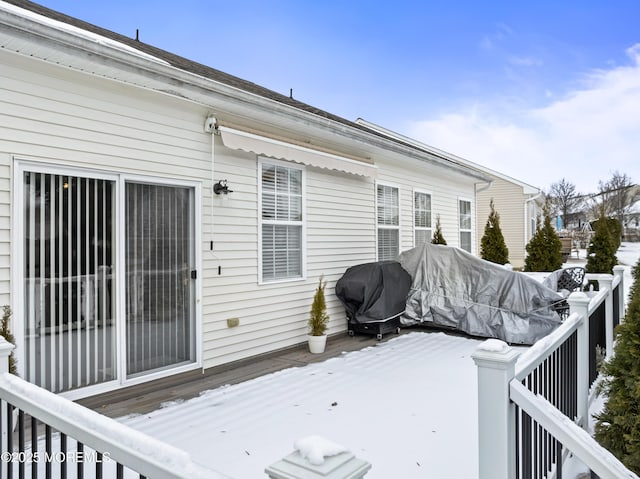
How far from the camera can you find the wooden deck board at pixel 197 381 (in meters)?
3.76

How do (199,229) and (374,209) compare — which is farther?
(374,209)

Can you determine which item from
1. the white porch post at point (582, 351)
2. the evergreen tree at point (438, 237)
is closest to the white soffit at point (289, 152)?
the evergreen tree at point (438, 237)

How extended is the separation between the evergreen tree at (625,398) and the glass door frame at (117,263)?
3.66m

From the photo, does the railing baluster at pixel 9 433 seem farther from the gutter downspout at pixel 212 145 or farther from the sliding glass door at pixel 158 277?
the gutter downspout at pixel 212 145

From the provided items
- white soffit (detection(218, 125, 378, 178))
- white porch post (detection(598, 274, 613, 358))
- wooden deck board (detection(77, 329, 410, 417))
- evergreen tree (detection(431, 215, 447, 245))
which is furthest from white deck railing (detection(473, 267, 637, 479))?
evergreen tree (detection(431, 215, 447, 245))

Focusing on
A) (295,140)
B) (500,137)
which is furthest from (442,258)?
(500,137)

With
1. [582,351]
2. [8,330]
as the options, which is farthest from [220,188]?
[582,351]

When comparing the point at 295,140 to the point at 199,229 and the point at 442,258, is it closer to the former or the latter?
the point at 199,229

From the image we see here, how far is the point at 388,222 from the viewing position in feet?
26.6

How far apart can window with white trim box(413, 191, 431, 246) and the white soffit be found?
6.98 ft

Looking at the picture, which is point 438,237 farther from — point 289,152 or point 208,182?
point 208,182

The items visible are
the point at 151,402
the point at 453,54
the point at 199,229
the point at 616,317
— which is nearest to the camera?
the point at 151,402

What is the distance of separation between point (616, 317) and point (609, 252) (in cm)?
665

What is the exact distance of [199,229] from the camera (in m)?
4.70
